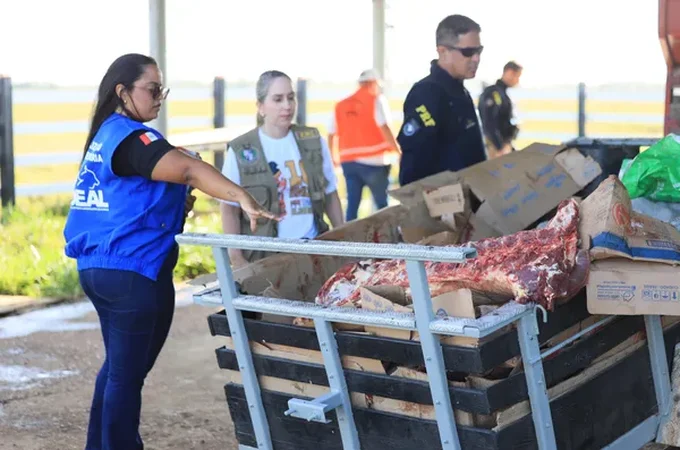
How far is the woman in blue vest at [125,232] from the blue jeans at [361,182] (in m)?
5.45

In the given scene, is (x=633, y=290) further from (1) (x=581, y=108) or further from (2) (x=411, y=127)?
(1) (x=581, y=108)

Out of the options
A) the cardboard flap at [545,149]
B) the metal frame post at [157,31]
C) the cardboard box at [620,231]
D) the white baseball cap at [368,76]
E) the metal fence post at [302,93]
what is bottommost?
the cardboard box at [620,231]

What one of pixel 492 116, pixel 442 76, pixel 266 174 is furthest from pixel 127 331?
pixel 492 116

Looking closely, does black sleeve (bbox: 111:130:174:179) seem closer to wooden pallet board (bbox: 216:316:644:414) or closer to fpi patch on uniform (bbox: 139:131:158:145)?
fpi patch on uniform (bbox: 139:131:158:145)

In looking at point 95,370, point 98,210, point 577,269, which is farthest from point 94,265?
point 95,370

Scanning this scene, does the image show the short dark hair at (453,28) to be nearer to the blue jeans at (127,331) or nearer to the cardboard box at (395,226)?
the cardboard box at (395,226)

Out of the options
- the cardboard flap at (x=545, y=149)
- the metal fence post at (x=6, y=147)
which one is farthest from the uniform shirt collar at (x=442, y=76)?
the metal fence post at (x=6, y=147)

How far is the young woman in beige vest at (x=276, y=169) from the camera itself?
4.53 m

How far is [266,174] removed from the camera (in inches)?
179

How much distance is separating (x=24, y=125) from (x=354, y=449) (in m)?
9.44

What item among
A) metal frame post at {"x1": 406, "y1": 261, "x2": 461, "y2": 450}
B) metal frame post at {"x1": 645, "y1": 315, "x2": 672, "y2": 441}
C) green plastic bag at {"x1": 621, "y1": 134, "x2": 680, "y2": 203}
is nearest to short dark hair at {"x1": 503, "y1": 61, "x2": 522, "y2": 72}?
green plastic bag at {"x1": 621, "y1": 134, "x2": 680, "y2": 203}

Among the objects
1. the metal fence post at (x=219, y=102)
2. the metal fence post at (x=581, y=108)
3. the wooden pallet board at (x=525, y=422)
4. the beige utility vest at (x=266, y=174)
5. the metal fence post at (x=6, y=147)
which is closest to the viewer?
the wooden pallet board at (x=525, y=422)

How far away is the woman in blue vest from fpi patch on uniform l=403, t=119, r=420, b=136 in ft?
5.21

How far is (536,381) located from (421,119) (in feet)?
8.56
